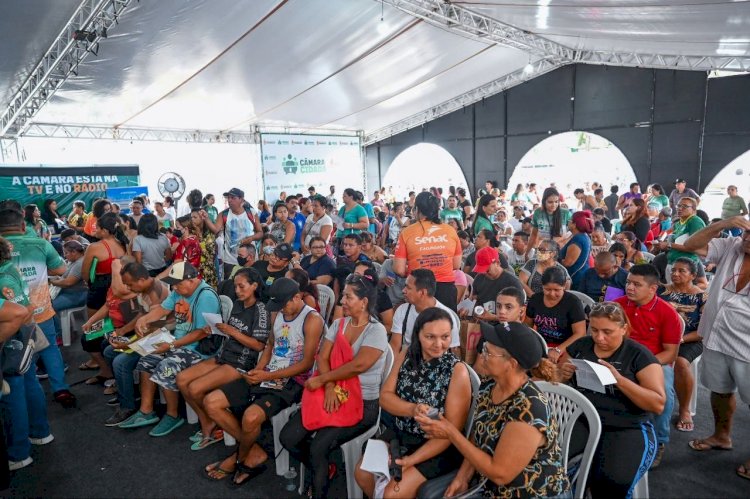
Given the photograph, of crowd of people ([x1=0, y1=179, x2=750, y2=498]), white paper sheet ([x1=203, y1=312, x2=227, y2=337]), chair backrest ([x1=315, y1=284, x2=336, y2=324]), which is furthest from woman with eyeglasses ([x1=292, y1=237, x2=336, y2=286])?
white paper sheet ([x1=203, y1=312, x2=227, y2=337])

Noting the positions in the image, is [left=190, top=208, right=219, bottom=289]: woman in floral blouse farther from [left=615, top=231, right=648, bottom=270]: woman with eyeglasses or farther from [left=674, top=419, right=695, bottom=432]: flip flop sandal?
[left=674, top=419, right=695, bottom=432]: flip flop sandal

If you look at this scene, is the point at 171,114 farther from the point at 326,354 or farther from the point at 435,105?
the point at 326,354

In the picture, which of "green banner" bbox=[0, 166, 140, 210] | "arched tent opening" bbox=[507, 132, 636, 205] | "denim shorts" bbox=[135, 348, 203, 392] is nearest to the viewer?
"denim shorts" bbox=[135, 348, 203, 392]

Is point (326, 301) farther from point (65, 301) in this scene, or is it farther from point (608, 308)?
point (65, 301)

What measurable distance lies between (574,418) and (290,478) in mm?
1695

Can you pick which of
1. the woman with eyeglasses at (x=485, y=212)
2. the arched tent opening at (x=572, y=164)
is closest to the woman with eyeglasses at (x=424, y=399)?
the woman with eyeglasses at (x=485, y=212)

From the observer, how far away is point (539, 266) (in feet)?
12.3

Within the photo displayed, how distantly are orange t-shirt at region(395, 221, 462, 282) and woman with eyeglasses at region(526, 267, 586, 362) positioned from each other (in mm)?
720

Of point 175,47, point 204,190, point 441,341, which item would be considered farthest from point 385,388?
point 204,190

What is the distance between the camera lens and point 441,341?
2.12m

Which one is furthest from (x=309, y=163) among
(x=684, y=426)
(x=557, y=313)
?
(x=684, y=426)

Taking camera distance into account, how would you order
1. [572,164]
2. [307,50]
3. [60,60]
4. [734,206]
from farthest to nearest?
1. [572,164]
2. [307,50]
3. [734,206]
4. [60,60]

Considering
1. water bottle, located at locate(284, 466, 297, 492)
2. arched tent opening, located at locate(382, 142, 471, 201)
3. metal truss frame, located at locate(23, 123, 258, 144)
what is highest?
metal truss frame, located at locate(23, 123, 258, 144)

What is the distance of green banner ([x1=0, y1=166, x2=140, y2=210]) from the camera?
8454 mm
